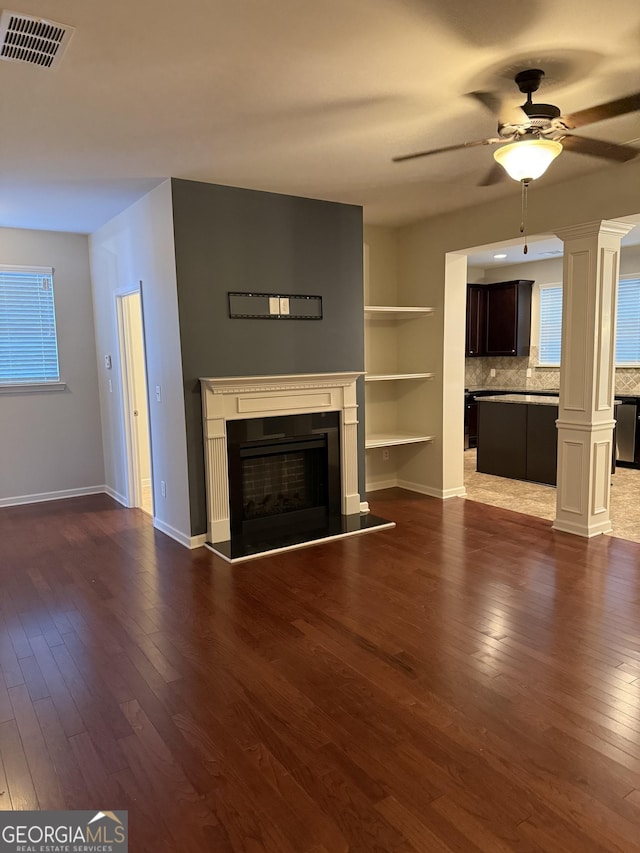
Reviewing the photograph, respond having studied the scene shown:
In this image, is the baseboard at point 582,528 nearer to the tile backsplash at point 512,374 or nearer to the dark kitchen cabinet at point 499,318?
the tile backsplash at point 512,374

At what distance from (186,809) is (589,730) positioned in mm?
1540

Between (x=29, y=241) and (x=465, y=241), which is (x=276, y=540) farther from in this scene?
(x=29, y=241)

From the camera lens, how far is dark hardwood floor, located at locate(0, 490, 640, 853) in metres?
1.87

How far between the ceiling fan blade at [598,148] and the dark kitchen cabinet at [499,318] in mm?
5683

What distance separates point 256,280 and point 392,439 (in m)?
2.16

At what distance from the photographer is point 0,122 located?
3088 mm

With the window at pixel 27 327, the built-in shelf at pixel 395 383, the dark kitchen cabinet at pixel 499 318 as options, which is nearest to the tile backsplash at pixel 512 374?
the dark kitchen cabinet at pixel 499 318

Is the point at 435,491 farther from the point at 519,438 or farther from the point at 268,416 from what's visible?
the point at 268,416

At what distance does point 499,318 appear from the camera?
344 inches

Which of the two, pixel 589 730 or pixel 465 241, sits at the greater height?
pixel 465 241

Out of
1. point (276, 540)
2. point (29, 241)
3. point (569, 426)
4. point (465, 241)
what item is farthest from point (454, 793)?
point (29, 241)

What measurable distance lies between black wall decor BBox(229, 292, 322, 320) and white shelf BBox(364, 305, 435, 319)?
28.4 inches

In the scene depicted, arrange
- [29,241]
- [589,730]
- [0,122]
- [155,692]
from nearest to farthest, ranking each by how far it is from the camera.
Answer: [589,730] < [155,692] < [0,122] < [29,241]

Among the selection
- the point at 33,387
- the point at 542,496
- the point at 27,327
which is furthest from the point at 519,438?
the point at 27,327
